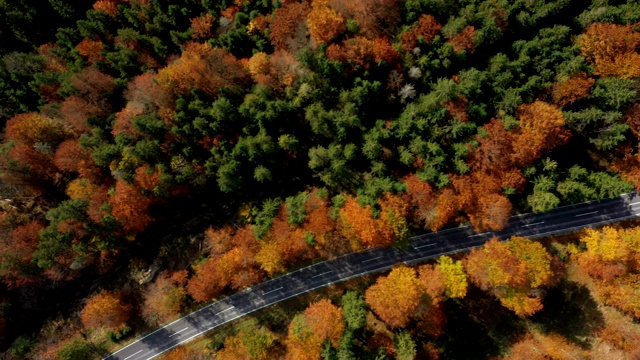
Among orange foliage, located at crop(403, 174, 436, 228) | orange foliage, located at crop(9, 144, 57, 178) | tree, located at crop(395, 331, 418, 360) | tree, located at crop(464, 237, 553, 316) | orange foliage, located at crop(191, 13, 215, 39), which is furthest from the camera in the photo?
orange foliage, located at crop(191, 13, 215, 39)

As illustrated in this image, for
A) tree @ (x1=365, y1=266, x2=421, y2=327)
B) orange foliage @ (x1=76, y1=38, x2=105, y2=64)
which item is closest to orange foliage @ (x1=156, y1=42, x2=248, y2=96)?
orange foliage @ (x1=76, y1=38, x2=105, y2=64)

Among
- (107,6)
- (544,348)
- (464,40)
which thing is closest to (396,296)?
(544,348)

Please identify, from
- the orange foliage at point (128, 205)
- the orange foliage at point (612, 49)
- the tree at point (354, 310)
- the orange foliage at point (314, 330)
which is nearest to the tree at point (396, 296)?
the tree at point (354, 310)

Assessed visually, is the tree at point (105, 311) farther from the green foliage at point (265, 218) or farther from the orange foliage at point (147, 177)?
the green foliage at point (265, 218)

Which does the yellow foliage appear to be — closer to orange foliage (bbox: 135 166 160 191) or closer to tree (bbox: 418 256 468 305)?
tree (bbox: 418 256 468 305)

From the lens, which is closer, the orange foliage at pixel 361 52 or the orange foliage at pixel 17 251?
the orange foliage at pixel 361 52

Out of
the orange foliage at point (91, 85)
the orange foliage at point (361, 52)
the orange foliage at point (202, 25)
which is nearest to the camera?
the orange foliage at point (361, 52)
